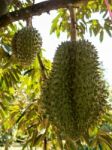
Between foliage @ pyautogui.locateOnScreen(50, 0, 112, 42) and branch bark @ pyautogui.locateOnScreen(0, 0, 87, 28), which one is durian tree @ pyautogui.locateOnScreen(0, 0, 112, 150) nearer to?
branch bark @ pyautogui.locateOnScreen(0, 0, 87, 28)

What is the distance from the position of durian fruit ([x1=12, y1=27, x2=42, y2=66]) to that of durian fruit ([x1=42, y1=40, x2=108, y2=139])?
31 cm

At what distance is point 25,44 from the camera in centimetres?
156

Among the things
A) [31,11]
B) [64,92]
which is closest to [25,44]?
[31,11]

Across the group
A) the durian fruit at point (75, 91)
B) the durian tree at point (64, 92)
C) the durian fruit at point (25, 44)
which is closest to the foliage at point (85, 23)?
the durian tree at point (64, 92)

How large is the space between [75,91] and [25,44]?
1.51ft

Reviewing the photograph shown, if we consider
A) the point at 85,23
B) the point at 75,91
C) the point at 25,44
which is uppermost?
the point at 85,23

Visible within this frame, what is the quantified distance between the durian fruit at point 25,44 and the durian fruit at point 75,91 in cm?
31

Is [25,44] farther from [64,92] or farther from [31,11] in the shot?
[64,92]

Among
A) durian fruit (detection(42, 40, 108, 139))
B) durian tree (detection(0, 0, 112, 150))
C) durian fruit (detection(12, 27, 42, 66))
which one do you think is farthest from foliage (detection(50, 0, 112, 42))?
durian fruit (detection(42, 40, 108, 139))

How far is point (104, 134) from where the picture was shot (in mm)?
1734

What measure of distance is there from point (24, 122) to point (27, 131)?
68mm

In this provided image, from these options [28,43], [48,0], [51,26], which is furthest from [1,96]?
[48,0]

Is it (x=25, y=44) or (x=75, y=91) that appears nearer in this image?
(x=75, y=91)

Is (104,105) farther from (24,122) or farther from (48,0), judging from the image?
(24,122)
